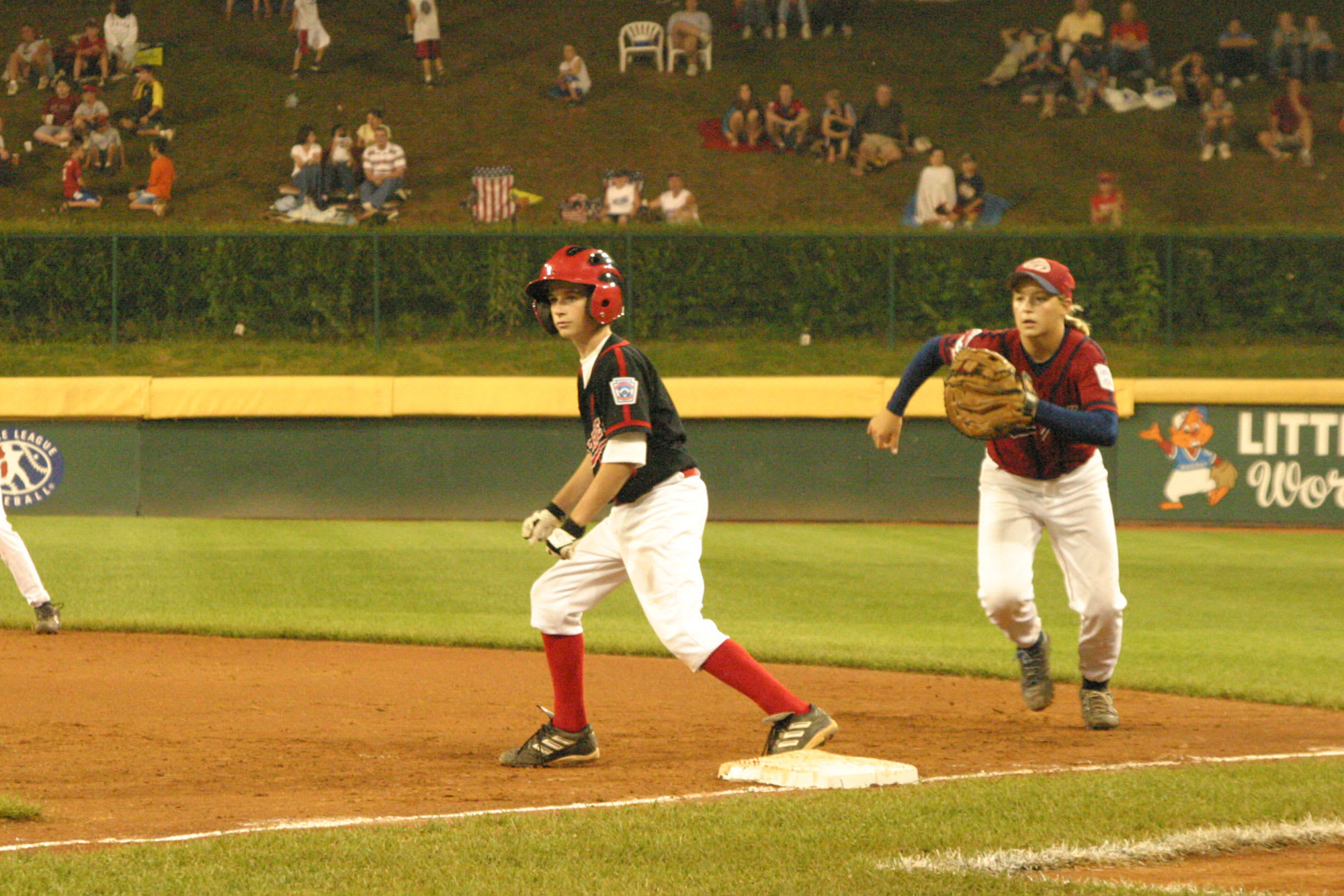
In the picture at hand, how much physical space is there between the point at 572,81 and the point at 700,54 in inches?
99.8

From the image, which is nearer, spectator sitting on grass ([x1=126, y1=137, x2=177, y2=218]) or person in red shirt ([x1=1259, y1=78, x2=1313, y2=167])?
spectator sitting on grass ([x1=126, y1=137, x2=177, y2=218])

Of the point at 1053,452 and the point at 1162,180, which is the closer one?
the point at 1053,452

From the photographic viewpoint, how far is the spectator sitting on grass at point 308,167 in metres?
23.6

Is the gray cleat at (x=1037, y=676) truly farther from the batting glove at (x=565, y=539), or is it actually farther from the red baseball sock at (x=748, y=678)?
the batting glove at (x=565, y=539)

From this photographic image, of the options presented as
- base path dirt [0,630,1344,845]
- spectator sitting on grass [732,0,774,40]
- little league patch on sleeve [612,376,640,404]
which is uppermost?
spectator sitting on grass [732,0,774,40]

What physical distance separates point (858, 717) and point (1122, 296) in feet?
48.9

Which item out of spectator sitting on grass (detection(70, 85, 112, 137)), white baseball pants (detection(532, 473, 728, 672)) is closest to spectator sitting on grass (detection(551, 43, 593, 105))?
spectator sitting on grass (detection(70, 85, 112, 137))

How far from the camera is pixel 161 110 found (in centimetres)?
2705

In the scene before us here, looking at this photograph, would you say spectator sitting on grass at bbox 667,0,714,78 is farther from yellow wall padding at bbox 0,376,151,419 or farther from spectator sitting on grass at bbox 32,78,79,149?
yellow wall padding at bbox 0,376,151,419

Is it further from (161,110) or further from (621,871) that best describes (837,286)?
(621,871)

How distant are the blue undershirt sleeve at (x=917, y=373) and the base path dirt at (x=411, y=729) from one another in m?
1.39

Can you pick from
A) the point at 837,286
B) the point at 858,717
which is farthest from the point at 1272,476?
the point at 858,717

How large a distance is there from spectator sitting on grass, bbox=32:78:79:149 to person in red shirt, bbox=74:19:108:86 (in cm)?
82

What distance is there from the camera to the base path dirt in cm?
504
